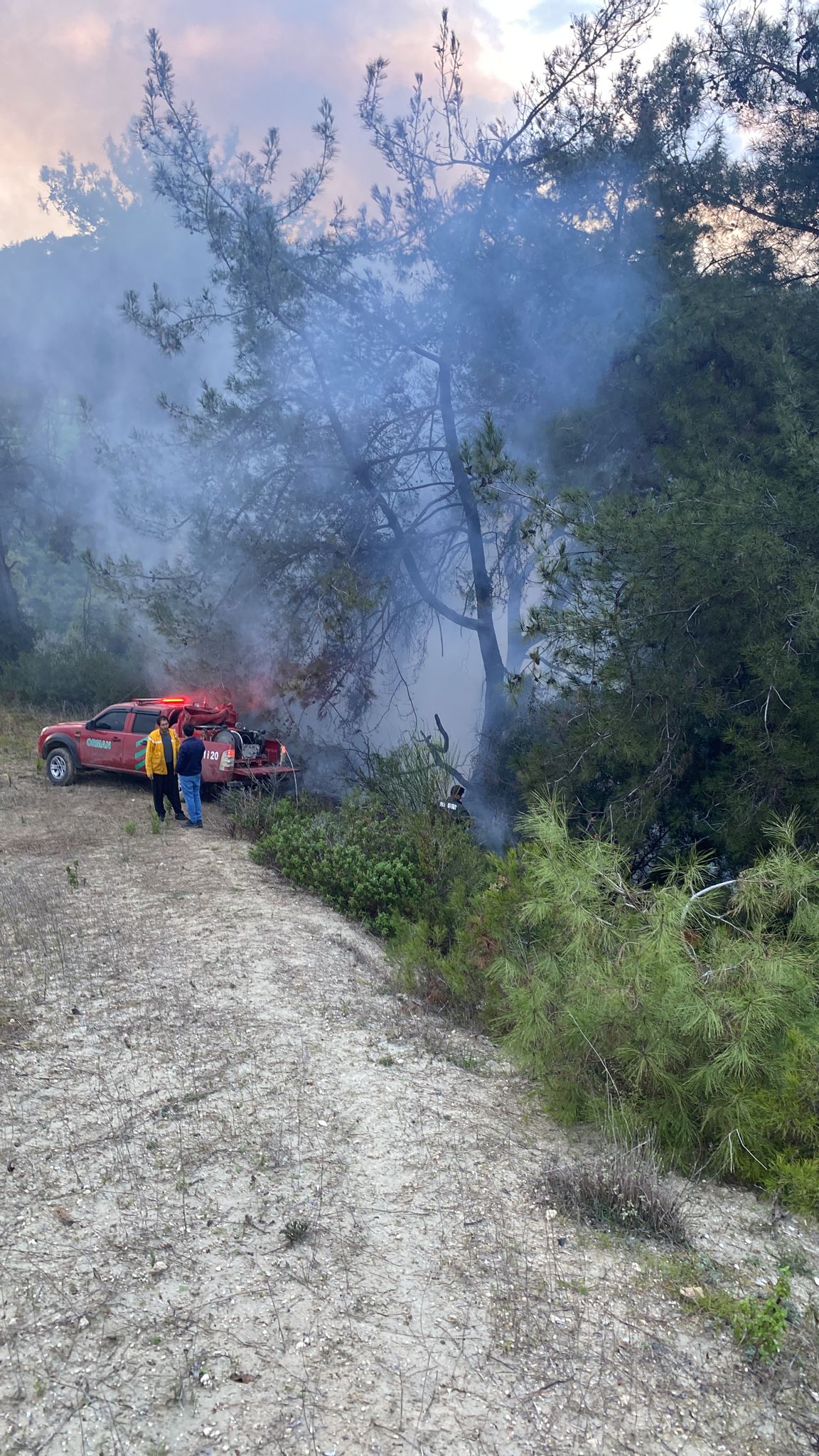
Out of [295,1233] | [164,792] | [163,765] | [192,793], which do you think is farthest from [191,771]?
[295,1233]

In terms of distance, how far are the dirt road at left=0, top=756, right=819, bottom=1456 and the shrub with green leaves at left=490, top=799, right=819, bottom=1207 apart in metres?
0.33

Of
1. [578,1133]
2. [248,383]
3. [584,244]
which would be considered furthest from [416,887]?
[584,244]

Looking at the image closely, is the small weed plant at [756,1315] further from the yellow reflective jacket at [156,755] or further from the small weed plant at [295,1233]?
the yellow reflective jacket at [156,755]

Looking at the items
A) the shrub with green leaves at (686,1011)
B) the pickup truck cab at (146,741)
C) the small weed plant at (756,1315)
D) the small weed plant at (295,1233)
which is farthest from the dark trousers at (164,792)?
the small weed plant at (756,1315)

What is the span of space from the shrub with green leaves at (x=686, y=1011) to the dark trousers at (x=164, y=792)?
820 cm

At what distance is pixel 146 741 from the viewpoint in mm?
14242

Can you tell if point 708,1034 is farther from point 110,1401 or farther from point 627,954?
point 110,1401

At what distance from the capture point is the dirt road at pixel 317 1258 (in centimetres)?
309

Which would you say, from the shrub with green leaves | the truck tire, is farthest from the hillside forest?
the truck tire

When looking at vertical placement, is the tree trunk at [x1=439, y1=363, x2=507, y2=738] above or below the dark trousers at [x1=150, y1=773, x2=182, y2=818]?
above

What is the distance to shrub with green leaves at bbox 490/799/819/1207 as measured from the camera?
445 centimetres

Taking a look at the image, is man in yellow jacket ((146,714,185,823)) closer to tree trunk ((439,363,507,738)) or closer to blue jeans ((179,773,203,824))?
blue jeans ((179,773,203,824))

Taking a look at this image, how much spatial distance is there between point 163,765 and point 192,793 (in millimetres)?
627

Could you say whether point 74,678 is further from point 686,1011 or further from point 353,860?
point 686,1011
